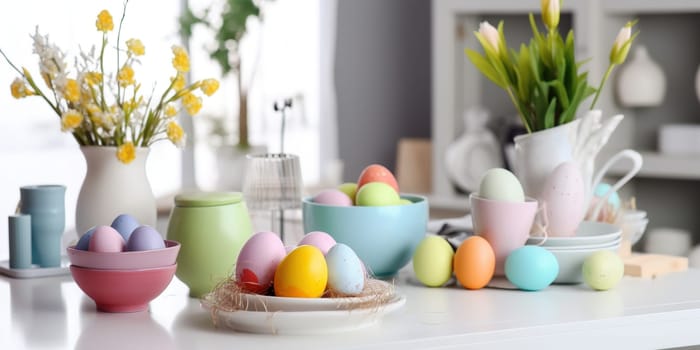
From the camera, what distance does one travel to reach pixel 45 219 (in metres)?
1.66

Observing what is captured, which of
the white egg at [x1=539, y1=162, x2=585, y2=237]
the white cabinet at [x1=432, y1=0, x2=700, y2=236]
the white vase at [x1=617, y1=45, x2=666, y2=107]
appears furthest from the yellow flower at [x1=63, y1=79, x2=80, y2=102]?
the white vase at [x1=617, y1=45, x2=666, y2=107]

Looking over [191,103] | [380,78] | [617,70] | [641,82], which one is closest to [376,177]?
[191,103]

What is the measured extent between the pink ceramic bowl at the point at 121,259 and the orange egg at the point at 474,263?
414 mm

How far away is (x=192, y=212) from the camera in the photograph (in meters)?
1.46

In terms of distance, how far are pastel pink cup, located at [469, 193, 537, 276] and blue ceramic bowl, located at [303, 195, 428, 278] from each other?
4.3 inches

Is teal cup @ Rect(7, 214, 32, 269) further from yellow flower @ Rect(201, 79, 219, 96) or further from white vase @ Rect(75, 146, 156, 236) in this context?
yellow flower @ Rect(201, 79, 219, 96)

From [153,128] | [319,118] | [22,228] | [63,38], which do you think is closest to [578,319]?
[153,128]

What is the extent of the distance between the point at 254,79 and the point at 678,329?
106 inches

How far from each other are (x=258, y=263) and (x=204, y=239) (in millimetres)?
188

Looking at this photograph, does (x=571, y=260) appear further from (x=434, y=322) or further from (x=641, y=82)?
(x=641, y=82)

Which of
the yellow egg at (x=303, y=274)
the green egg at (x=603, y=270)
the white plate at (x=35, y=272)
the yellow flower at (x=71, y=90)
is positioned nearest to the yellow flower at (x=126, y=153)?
the yellow flower at (x=71, y=90)

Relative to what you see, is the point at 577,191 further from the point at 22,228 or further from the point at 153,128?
the point at 22,228

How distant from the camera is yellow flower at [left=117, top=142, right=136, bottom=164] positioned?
162cm

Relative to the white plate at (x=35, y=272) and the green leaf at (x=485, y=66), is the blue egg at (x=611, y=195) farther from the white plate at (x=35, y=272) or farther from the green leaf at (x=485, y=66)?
the white plate at (x=35, y=272)
